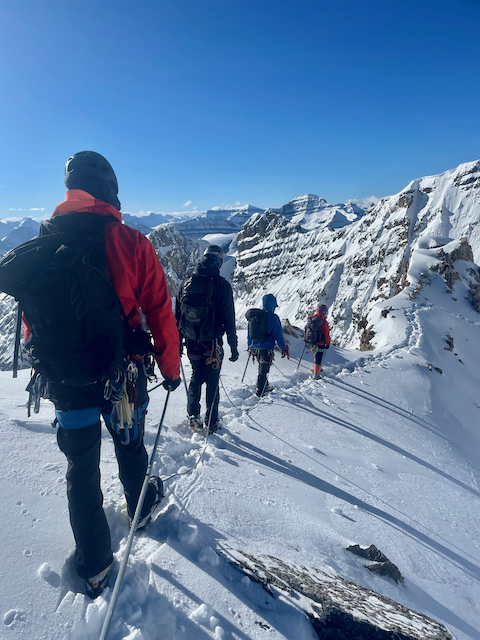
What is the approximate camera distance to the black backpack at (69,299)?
1.81 m

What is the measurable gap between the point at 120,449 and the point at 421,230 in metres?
75.6

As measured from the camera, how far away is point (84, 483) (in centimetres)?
201

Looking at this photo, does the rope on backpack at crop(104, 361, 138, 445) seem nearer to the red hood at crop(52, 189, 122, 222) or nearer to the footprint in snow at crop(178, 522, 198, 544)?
the footprint in snow at crop(178, 522, 198, 544)

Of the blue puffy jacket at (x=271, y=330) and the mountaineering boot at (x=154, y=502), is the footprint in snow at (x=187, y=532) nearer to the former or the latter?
the mountaineering boot at (x=154, y=502)

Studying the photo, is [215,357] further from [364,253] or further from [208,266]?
[364,253]

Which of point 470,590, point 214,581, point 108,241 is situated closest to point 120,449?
point 214,581

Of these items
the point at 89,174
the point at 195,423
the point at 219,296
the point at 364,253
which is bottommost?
the point at 195,423

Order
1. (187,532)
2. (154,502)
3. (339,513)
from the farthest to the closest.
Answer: (339,513) → (154,502) → (187,532)

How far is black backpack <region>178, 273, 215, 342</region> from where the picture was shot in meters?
4.20

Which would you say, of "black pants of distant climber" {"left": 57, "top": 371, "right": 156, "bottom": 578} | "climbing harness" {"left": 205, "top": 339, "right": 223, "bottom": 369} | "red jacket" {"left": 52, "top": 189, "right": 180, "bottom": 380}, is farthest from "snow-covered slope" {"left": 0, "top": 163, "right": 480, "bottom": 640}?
"red jacket" {"left": 52, "top": 189, "right": 180, "bottom": 380}

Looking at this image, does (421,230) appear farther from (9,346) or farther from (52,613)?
(9,346)

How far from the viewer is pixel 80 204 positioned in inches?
82.5

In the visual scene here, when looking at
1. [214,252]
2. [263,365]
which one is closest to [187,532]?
[214,252]

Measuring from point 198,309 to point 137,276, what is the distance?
2.06m
